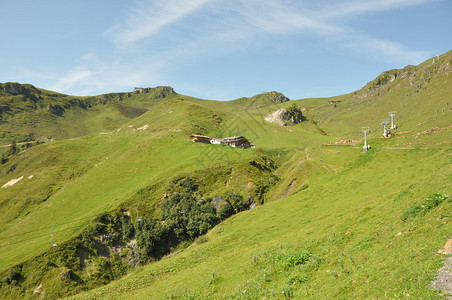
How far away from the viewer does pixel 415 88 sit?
19488 cm

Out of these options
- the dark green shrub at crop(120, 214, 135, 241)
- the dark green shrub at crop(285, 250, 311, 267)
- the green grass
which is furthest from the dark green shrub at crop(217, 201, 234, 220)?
the dark green shrub at crop(285, 250, 311, 267)

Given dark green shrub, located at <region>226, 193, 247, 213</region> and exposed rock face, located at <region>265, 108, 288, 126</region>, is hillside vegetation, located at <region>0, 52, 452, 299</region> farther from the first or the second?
exposed rock face, located at <region>265, 108, 288, 126</region>

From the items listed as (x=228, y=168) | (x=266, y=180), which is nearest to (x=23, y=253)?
(x=228, y=168)

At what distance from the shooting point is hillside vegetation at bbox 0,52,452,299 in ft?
50.8

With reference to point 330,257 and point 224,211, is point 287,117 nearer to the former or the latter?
point 224,211

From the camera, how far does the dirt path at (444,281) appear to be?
31.6 feet

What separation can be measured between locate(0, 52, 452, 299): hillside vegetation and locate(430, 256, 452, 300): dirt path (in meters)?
0.42

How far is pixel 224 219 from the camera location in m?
58.2

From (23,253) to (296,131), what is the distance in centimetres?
13016

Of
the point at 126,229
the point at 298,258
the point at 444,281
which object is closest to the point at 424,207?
the point at 444,281

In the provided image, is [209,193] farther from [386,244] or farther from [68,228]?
[386,244]

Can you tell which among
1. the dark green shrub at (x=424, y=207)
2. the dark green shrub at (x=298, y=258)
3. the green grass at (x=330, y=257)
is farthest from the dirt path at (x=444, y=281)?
the dark green shrub at (x=298, y=258)

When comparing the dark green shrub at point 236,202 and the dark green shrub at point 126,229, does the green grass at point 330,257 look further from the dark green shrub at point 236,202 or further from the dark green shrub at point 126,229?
the dark green shrub at point 126,229

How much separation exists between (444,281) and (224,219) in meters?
50.2
